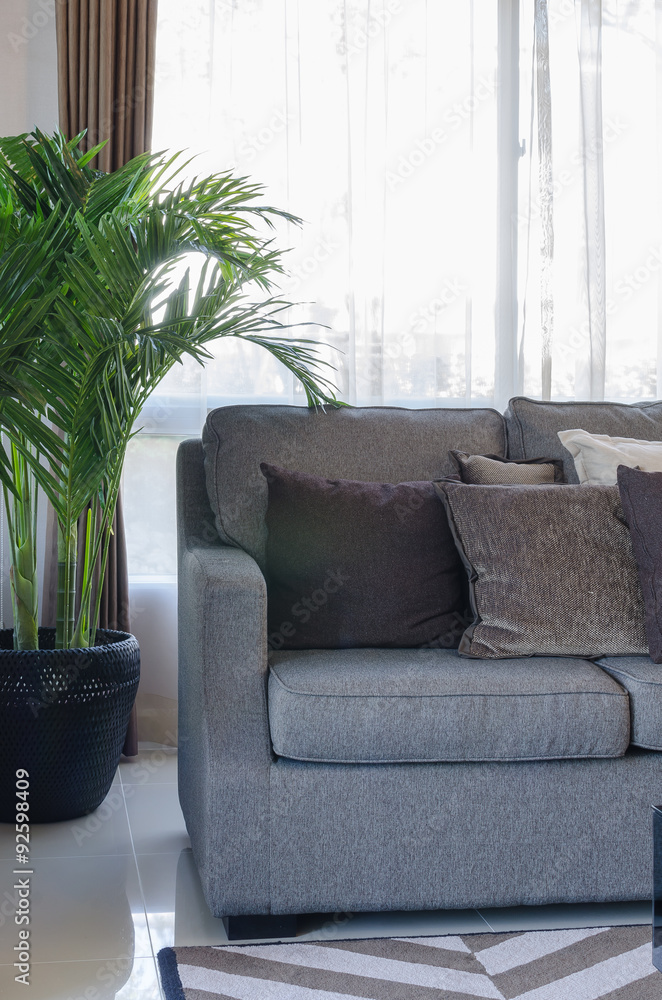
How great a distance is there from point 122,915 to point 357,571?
791 mm

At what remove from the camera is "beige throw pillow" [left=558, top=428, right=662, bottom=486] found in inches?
87.8

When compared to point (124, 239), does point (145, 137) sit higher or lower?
higher

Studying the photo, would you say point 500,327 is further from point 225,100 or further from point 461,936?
point 461,936

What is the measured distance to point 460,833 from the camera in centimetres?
175

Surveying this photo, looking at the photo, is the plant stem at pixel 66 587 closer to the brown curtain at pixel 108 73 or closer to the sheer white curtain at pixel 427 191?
the sheer white curtain at pixel 427 191

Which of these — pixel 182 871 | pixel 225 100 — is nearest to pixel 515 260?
pixel 225 100

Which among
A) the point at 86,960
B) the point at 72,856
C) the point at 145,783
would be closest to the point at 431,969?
the point at 86,960

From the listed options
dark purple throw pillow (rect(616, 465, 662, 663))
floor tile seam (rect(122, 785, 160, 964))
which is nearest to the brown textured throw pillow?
dark purple throw pillow (rect(616, 465, 662, 663))

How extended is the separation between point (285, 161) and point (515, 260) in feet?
2.66

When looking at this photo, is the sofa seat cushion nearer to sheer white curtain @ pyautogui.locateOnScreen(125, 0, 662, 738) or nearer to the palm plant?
the palm plant

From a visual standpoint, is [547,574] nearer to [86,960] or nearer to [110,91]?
[86,960]

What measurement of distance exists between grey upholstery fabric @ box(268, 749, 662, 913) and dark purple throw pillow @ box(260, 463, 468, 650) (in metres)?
0.35

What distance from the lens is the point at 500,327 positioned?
318 cm

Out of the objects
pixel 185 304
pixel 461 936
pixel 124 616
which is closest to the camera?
pixel 461 936
